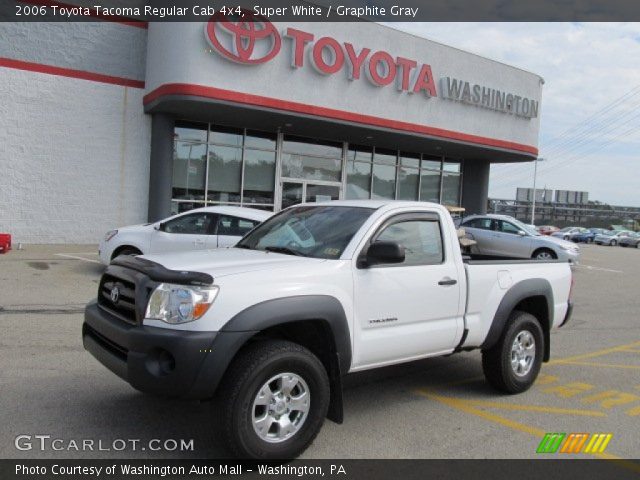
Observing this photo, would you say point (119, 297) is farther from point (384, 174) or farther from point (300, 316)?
point (384, 174)

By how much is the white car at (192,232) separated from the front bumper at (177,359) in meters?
6.48

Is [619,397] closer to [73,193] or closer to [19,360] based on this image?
[19,360]

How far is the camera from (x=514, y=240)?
17250 millimetres

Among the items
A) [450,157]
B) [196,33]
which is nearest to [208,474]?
[196,33]

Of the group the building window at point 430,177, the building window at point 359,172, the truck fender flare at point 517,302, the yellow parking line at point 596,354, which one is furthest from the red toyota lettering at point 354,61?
the truck fender flare at point 517,302

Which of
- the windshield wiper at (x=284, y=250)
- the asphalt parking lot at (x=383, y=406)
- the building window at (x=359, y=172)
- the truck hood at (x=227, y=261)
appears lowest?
the asphalt parking lot at (x=383, y=406)

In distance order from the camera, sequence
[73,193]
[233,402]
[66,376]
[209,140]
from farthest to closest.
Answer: [209,140] → [73,193] → [66,376] → [233,402]

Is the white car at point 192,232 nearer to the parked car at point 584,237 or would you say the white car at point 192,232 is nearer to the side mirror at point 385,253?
the side mirror at point 385,253

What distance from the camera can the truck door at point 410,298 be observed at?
427 centimetres

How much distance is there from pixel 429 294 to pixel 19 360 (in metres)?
4.13

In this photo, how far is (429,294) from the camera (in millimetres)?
4684

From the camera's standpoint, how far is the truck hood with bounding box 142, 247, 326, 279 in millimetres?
3865

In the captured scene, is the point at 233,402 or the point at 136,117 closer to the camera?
the point at 233,402

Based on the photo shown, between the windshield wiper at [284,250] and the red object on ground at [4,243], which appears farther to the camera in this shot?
the red object on ground at [4,243]
